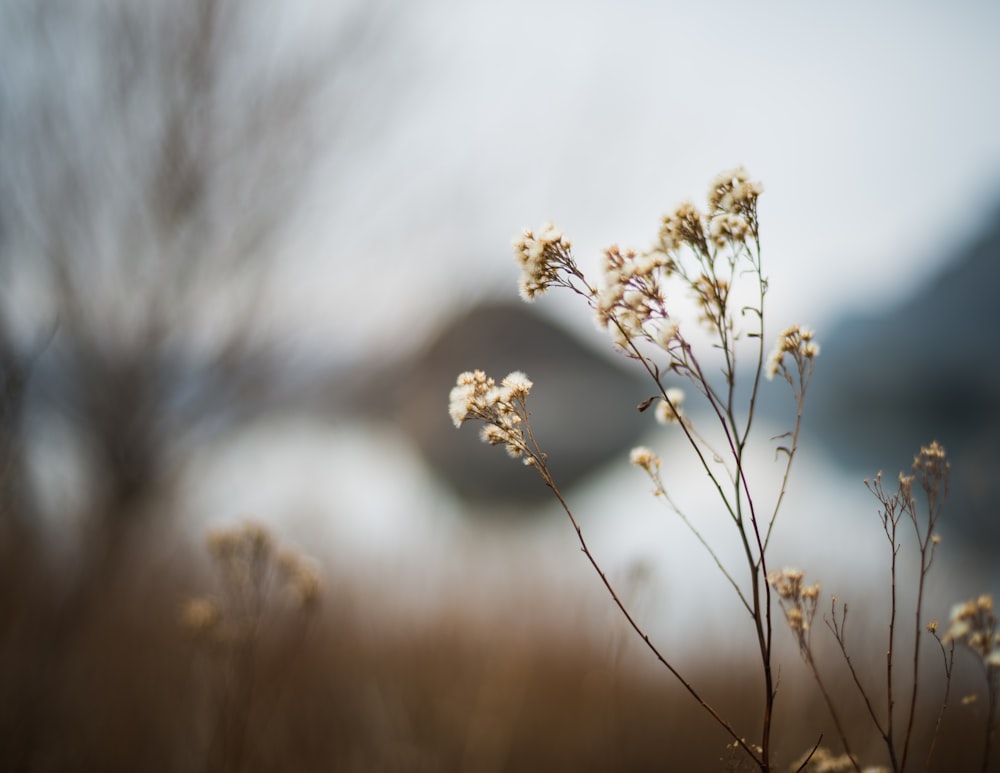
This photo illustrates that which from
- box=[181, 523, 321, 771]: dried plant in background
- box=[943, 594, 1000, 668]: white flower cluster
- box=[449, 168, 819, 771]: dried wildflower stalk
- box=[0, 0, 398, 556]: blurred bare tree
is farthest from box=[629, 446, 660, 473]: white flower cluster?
box=[0, 0, 398, 556]: blurred bare tree

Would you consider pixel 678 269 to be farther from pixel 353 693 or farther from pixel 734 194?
pixel 353 693

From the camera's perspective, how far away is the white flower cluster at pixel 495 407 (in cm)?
106

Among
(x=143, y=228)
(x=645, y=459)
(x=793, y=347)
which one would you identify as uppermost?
(x=143, y=228)

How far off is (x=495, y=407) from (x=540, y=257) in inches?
10.3

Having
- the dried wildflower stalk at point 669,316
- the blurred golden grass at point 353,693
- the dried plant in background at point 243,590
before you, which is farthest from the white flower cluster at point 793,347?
the blurred golden grass at point 353,693

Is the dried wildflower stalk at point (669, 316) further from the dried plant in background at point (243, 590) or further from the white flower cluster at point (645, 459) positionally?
the dried plant in background at point (243, 590)

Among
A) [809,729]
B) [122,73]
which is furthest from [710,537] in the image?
[122,73]

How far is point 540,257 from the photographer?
1.03 meters

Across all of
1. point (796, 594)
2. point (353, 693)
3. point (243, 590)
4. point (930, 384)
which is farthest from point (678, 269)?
point (930, 384)

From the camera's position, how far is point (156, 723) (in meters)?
2.89

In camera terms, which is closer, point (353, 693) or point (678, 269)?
point (678, 269)

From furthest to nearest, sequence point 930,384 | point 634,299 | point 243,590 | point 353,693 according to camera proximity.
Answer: point 930,384, point 353,693, point 243,590, point 634,299

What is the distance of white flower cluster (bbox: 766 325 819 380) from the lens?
3.48 ft

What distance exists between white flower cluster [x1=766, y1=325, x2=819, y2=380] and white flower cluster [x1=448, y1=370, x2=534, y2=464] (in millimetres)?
414
